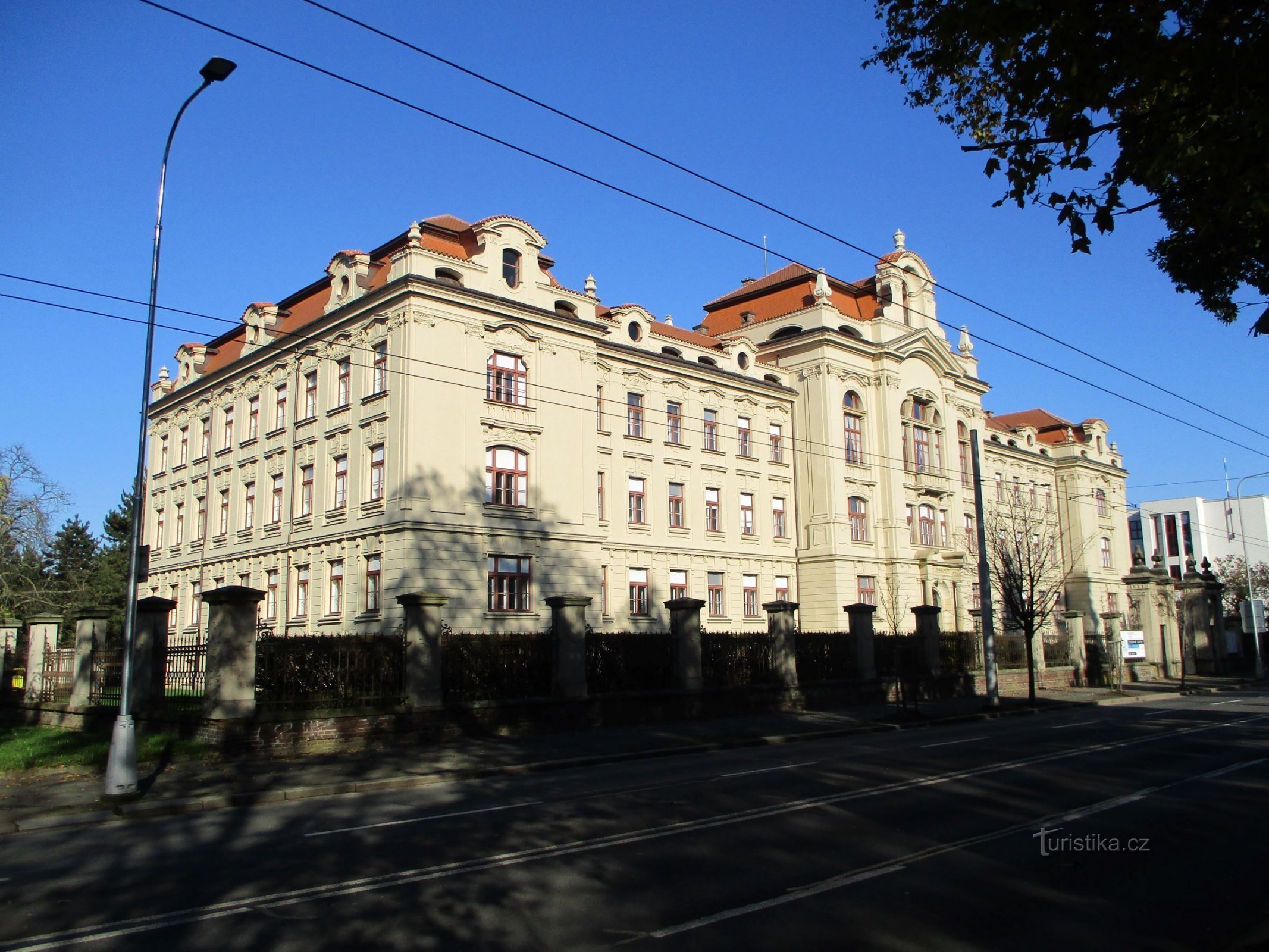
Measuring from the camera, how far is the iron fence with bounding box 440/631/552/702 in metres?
21.6

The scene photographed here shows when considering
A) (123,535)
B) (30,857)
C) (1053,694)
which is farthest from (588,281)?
(123,535)

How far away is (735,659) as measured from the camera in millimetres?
27547

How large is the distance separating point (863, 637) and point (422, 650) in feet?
54.5

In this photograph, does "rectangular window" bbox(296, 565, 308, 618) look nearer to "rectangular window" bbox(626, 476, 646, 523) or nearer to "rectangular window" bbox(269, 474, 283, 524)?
"rectangular window" bbox(269, 474, 283, 524)

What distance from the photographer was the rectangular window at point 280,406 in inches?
1511

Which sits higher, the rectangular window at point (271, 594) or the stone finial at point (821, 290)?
the stone finial at point (821, 290)

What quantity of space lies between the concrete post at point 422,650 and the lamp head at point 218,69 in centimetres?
1013

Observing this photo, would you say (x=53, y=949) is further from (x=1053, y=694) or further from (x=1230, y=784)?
(x=1053, y=694)

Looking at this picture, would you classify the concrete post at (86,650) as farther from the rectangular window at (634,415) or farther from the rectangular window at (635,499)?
the rectangular window at (634,415)

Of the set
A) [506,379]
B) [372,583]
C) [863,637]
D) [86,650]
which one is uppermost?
[506,379]

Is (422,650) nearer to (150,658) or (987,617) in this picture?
(150,658)

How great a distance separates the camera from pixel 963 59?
952 centimetres

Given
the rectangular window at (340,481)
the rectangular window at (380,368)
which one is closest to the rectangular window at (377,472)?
the rectangular window at (340,481)

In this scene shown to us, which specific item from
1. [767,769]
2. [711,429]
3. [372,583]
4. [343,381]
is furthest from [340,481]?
[767,769]
